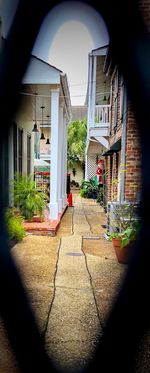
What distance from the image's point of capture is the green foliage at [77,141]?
17.4 m

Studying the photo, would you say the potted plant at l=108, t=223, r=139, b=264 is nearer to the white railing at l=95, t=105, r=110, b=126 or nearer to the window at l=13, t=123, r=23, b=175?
the window at l=13, t=123, r=23, b=175

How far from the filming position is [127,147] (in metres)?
3.68

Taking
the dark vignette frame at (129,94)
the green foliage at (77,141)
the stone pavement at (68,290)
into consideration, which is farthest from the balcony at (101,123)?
the green foliage at (77,141)

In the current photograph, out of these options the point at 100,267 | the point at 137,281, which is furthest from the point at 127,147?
the point at 137,281

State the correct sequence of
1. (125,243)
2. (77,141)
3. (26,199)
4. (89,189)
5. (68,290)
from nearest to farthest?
(68,290), (125,243), (26,199), (89,189), (77,141)

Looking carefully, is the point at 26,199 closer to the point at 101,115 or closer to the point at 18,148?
the point at 18,148

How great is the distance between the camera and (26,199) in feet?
15.7

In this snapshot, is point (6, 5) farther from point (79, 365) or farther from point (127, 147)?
point (127, 147)

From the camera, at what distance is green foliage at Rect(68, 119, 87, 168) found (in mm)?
17391

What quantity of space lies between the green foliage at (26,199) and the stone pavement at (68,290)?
0.78 m

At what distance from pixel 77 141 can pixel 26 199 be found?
13.5 m

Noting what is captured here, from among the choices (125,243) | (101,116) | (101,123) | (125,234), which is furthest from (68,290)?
(101,116)

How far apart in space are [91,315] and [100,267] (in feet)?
3.51

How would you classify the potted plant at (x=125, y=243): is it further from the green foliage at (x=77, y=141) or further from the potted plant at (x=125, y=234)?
the green foliage at (x=77, y=141)
